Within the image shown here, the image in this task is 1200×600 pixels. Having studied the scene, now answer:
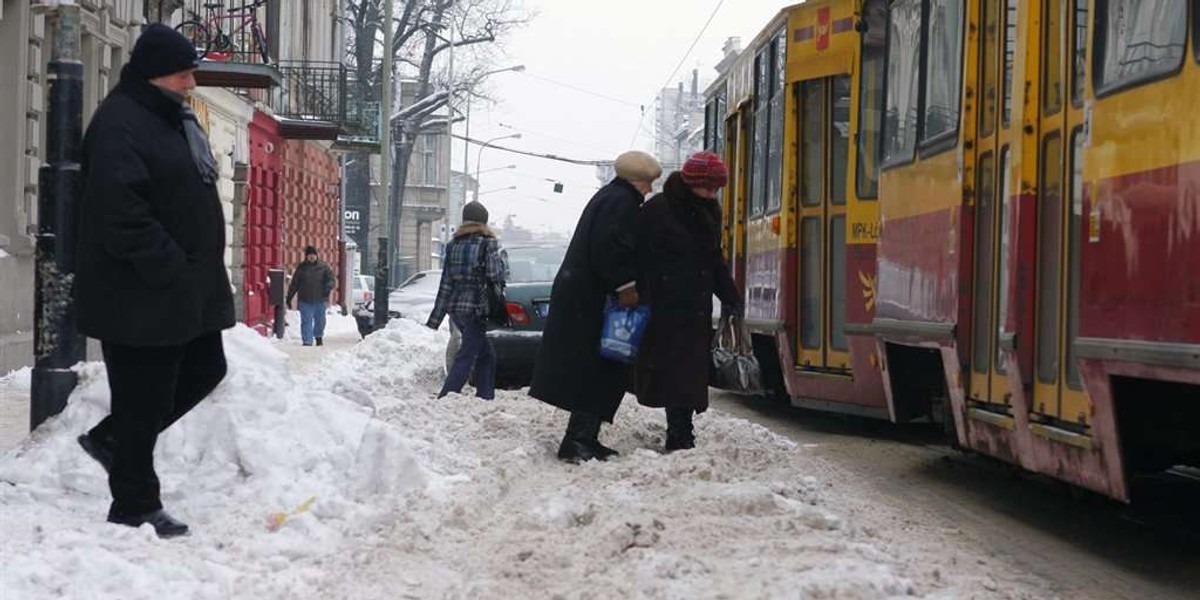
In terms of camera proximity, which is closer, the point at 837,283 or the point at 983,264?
the point at 983,264

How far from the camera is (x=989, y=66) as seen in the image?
9.31 metres

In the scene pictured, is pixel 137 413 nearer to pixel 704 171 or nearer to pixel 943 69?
pixel 704 171

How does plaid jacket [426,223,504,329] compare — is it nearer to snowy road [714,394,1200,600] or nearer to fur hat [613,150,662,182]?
snowy road [714,394,1200,600]

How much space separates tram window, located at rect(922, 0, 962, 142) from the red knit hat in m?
1.09

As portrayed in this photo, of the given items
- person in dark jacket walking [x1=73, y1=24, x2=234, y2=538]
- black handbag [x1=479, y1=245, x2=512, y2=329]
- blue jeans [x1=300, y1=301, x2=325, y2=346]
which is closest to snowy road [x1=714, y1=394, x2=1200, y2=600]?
black handbag [x1=479, y1=245, x2=512, y2=329]

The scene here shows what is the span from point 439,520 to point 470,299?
6703 millimetres

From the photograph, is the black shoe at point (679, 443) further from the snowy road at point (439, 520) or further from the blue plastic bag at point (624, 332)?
the blue plastic bag at point (624, 332)

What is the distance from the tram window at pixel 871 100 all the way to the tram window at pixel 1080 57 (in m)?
4.32

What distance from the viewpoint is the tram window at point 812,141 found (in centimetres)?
1427

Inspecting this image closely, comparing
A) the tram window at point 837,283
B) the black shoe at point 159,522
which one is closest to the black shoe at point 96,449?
the black shoe at point 159,522

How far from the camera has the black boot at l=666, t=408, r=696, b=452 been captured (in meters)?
10.7

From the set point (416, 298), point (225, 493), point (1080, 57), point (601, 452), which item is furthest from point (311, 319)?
point (1080, 57)

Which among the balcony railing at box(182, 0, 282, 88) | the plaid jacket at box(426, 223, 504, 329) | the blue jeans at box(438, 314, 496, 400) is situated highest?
the balcony railing at box(182, 0, 282, 88)

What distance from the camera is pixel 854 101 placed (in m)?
13.0
